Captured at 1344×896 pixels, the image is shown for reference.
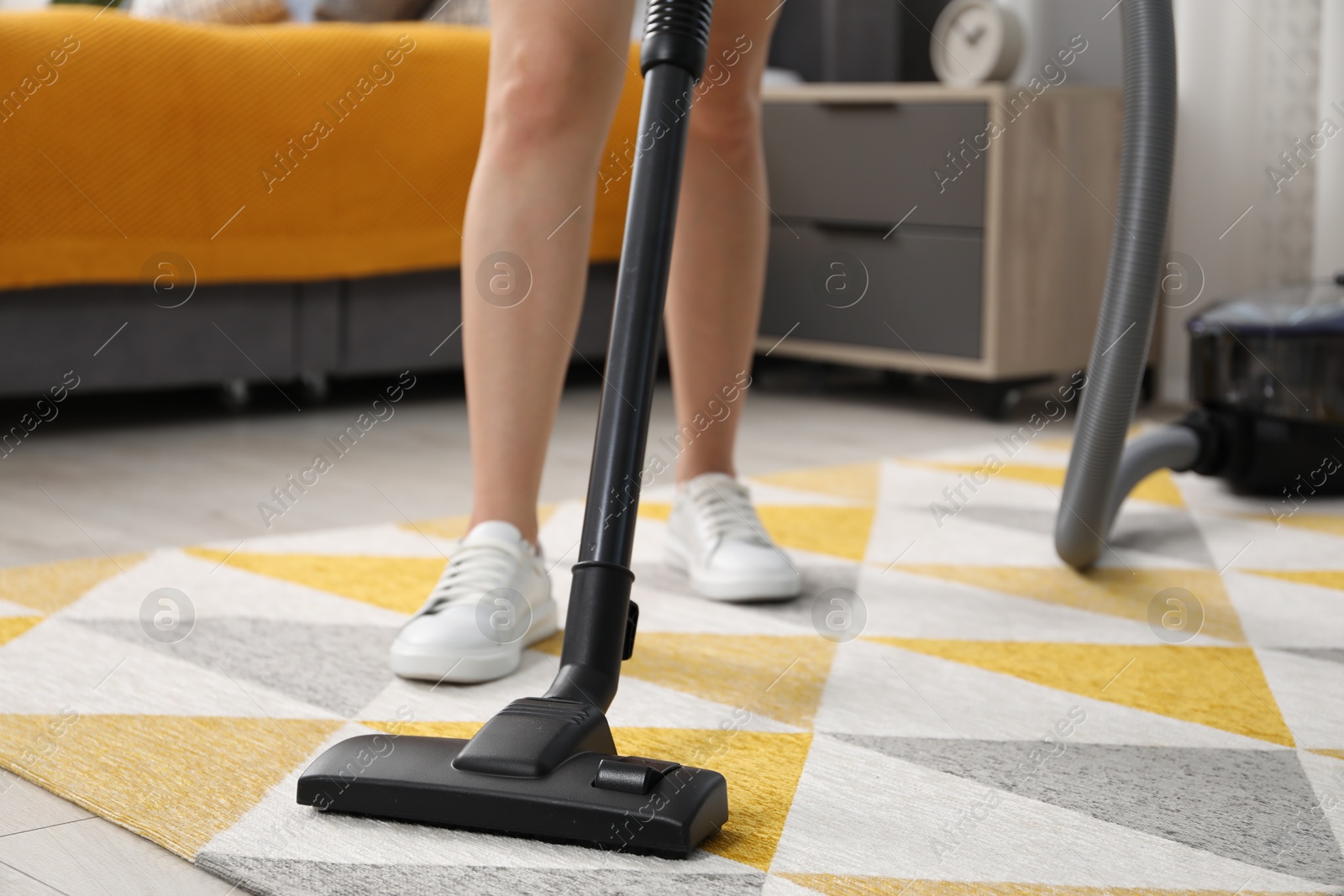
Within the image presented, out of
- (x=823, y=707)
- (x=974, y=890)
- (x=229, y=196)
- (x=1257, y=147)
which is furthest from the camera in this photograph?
(x=1257, y=147)

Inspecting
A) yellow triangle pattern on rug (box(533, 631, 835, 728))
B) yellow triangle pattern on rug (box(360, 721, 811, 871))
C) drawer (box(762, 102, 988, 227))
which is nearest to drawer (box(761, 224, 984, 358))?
drawer (box(762, 102, 988, 227))

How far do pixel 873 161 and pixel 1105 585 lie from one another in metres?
1.31

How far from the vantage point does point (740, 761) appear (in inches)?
31.6

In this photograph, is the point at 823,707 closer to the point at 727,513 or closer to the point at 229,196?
the point at 727,513

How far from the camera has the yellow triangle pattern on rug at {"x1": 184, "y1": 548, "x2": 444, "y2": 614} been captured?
118cm

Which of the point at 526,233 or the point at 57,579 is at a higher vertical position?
the point at 526,233

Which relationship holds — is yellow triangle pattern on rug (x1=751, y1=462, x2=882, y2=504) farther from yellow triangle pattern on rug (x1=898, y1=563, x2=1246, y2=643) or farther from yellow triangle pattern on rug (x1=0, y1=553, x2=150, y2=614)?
yellow triangle pattern on rug (x1=0, y1=553, x2=150, y2=614)

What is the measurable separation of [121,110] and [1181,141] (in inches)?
68.2

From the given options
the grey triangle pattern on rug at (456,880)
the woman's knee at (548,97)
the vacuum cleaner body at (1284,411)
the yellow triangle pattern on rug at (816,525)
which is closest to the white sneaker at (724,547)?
the yellow triangle pattern on rug at (816,525)

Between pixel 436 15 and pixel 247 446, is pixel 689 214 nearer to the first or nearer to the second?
pixel 247 446

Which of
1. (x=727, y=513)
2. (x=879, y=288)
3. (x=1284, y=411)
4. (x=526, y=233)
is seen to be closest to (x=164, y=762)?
(x=526, y=233)

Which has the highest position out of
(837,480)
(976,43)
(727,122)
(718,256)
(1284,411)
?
(976,43)

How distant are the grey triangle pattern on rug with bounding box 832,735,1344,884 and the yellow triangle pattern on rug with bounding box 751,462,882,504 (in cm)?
81

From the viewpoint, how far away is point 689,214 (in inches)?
47.6
